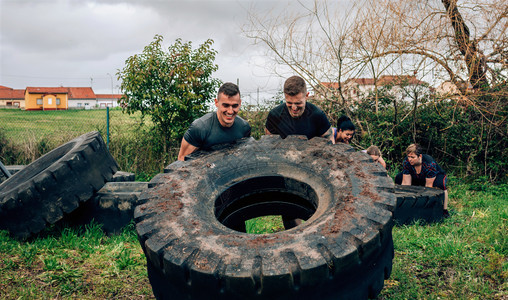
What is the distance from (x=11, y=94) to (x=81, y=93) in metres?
9.36

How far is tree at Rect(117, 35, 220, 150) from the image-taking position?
7121 mm

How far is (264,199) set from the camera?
313 cm

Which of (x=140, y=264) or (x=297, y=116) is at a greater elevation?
(x=297, y=116)

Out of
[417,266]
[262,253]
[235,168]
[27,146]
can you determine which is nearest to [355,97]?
[417,266]

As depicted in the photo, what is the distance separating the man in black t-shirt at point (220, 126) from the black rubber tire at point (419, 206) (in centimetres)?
255

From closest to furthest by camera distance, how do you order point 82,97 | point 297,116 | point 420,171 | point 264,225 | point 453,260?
point 453,260 → point 297,116 → point 264,225 → point 420,171 → point 82,97

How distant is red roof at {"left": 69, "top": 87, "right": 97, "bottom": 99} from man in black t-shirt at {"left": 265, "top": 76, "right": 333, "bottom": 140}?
5857 cm

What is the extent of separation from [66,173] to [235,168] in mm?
2323

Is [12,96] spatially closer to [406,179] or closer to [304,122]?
[406,179]

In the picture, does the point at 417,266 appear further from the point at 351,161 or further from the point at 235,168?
the point at 235,168

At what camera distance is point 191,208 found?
250 centimetres

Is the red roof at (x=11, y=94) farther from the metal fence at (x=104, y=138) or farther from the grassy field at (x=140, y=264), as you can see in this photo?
the grassy field at (x=140, y=264)

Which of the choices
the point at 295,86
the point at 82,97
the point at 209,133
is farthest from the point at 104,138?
the point at 82,97

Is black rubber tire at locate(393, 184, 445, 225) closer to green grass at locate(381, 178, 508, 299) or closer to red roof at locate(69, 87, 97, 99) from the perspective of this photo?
green grass at locate(381, 178, 508, 299)
